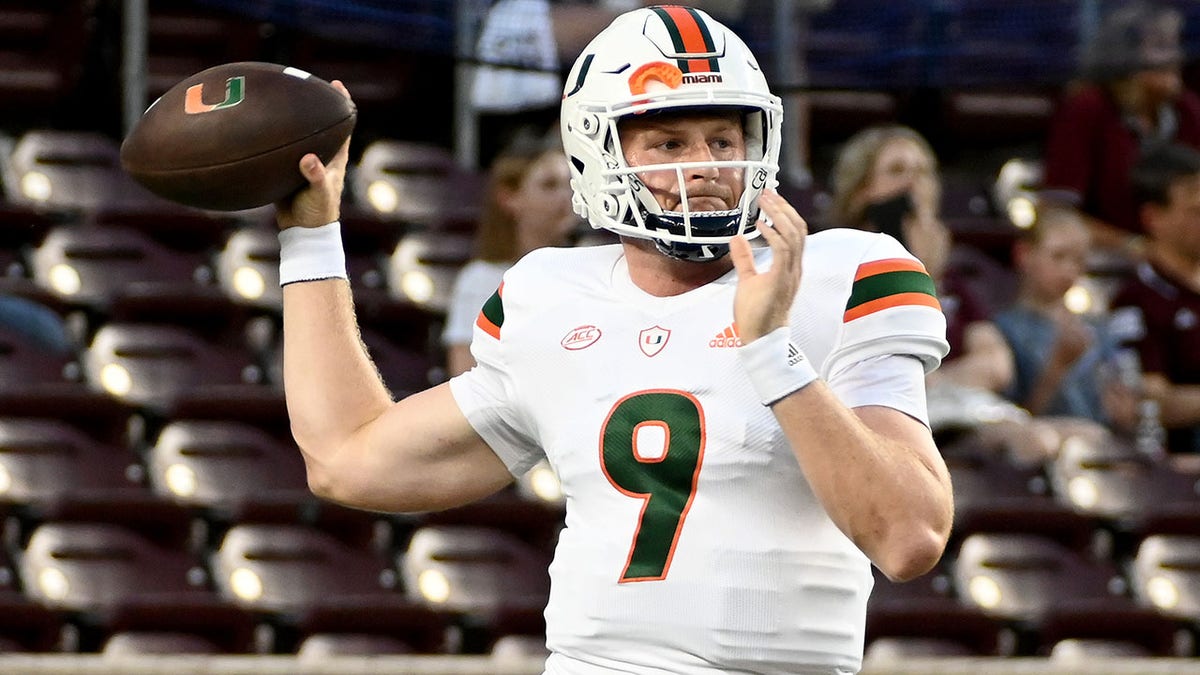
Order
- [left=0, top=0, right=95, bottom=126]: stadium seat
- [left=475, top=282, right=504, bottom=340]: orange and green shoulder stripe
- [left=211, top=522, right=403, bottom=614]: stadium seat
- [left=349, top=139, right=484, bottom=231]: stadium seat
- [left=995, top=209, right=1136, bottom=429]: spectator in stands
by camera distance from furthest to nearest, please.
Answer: [left=0, top=0, right=95, bottom=126]: stadium seat → [left=349, top=139, right=484, bottom=231]: stadium seat → [left=995, top=209, right=1136, bottom=429]: spectator in stands → [left=211, top=522, right=403, bottom=614]: stadium seat → [left=475, top=282, right=504, bottom=340]: orange and green shoulder stripe

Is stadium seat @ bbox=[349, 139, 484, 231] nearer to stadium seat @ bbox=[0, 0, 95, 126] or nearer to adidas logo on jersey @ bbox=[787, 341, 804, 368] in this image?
stadium seat @ bbox=[0, 0, 95, 126]

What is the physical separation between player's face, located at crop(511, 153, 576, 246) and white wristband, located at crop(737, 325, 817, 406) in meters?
3.51

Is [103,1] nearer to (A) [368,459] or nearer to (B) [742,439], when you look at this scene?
(A) [368,459]

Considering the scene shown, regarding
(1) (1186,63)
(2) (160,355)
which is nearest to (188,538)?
(2) (160,355)

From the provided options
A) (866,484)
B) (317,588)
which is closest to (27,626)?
(317,588)

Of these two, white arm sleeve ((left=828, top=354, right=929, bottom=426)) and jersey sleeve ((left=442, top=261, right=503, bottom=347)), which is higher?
white arm sleeve ((left=828, top=354, right=929, bottom=426))

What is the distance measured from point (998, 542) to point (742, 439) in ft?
10.4

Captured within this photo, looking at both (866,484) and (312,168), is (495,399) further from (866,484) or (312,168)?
(866,484)

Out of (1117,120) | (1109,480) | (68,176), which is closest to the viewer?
(1109,480)

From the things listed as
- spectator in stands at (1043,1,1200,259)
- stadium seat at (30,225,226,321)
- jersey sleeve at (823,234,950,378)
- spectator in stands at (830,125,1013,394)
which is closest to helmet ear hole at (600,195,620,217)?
jersey sleeve at (823,234,950,378)

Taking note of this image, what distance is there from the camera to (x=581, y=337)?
2.58 meters

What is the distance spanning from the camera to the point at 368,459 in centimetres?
276

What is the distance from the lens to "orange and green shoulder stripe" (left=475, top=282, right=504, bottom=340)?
2.72 metres

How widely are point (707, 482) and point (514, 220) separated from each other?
3373mm
